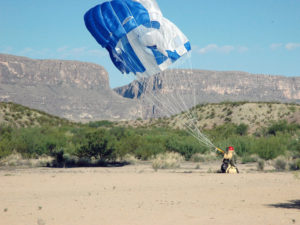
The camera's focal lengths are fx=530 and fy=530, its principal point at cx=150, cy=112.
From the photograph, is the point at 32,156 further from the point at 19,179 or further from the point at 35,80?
the point at 35,80

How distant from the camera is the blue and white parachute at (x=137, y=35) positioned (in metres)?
19.3

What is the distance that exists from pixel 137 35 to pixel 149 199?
7627mm

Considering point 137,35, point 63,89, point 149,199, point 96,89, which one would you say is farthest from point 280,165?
point 96,89

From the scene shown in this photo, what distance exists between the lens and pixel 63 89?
132 metres

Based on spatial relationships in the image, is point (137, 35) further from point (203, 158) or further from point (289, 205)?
point (203, 158)

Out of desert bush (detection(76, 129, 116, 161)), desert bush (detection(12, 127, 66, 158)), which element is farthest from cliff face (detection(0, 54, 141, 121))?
desert bush (detection(76, 129, 116, 161))

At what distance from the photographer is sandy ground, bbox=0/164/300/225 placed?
1116 cm

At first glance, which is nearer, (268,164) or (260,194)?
(260,194)

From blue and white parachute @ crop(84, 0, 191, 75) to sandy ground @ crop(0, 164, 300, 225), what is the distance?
4373mm

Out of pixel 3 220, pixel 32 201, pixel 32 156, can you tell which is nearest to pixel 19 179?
pixel 32 201

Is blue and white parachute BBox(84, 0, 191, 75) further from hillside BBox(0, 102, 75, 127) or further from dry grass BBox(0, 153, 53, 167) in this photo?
hillside BBox(0, 102, 75, 127)

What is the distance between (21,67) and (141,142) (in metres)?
106

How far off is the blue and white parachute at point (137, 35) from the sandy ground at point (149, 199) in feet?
14.3

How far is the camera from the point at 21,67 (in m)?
132
